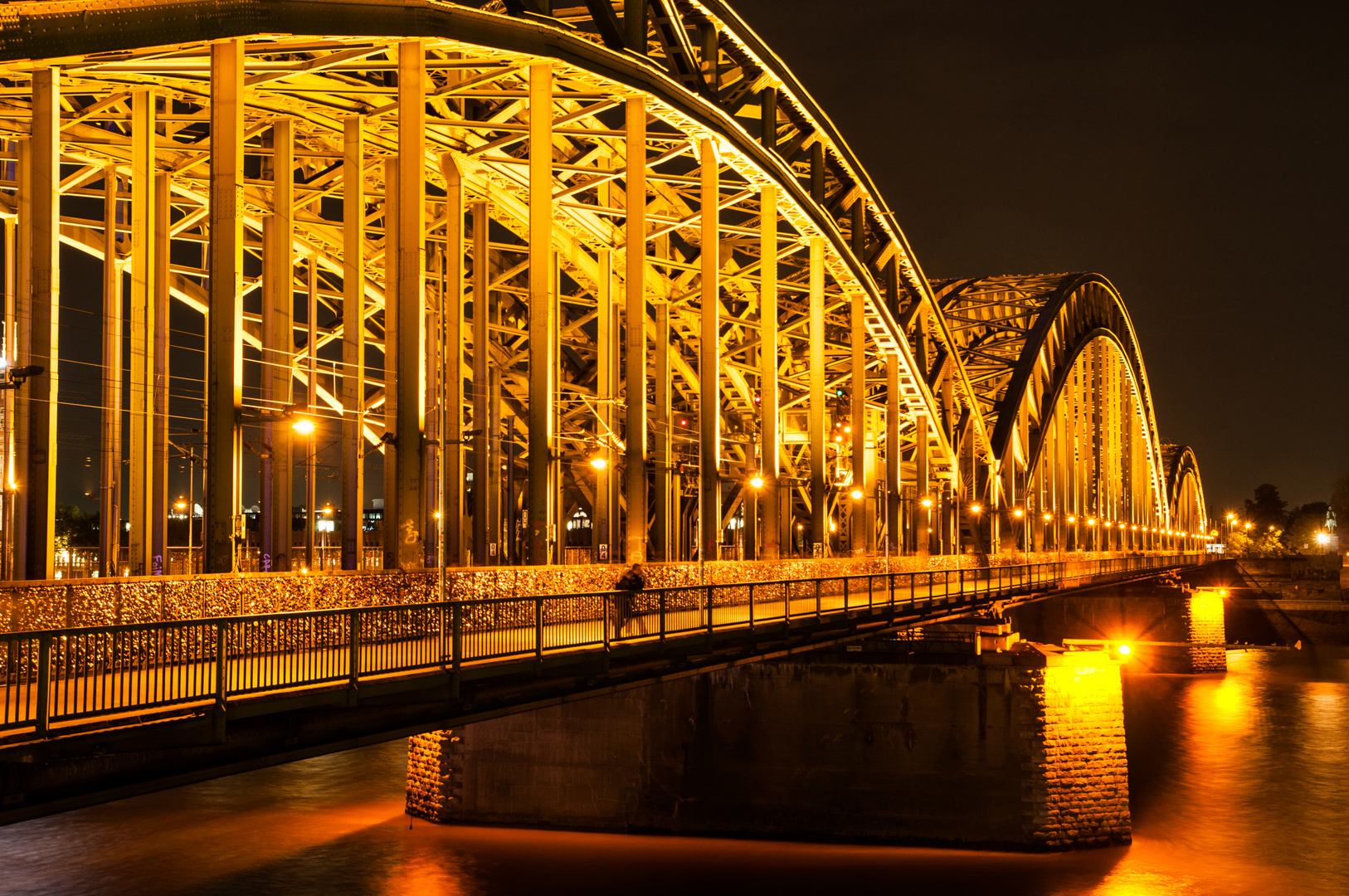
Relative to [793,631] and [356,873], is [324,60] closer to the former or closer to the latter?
[793,631]

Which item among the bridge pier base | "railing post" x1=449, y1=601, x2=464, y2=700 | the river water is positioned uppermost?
"railing post" x1=449, y1=601, x2=464, y2=700

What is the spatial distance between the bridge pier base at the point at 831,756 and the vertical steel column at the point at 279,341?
6446mm

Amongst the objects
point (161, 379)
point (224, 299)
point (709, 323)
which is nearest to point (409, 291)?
point (224, 299)

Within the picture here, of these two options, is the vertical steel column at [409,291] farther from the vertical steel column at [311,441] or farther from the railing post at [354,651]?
the railing post at [354,651]

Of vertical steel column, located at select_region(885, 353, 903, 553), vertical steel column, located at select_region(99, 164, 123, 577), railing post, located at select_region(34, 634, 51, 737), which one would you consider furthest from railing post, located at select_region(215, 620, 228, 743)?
vertical steel column, located at select_region(885, 353, 903, 553)

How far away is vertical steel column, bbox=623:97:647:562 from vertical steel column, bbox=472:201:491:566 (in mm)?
3419

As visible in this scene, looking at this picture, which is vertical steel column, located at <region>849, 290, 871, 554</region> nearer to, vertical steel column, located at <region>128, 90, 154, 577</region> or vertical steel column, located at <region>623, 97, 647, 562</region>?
vertical steel column, located at <region>623, 97, 647, 562</region>

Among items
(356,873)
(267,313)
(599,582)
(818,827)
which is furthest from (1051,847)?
(267,313)

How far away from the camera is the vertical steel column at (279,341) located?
32156mm

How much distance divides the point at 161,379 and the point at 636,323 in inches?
449

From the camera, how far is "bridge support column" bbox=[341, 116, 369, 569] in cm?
3158

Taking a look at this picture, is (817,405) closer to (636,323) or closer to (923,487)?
(636,323)

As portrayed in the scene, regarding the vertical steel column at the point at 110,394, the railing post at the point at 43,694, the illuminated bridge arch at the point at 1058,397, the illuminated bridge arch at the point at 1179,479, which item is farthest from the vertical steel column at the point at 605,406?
the illuminated bridge arch at the point at 1179,479

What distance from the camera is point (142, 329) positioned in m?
31.8
